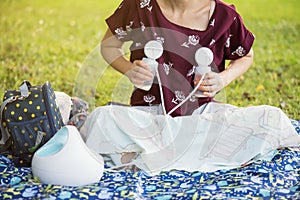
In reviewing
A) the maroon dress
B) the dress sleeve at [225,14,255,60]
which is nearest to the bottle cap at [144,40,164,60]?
the maroon dress

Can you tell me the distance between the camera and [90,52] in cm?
425

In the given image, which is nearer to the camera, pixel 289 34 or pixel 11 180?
pixel 11 180

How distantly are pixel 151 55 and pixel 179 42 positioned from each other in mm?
173

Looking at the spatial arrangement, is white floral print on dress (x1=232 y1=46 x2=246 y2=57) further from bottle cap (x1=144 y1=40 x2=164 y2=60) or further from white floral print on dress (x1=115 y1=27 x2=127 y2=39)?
white floral print on dress (x1=115 y1=27 x2=127 y2=39)

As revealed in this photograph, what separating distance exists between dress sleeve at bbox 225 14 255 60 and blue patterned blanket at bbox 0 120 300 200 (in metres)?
0.49

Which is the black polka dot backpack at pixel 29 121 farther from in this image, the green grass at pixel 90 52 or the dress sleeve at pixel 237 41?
the dress sleeve at pixel 237 41

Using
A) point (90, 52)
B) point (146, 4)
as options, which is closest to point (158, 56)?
point (146, 4)

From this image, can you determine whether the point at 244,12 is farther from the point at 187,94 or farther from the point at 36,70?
the point at 187,94

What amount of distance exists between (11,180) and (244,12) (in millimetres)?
3822

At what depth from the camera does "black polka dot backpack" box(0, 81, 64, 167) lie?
7.29 ft

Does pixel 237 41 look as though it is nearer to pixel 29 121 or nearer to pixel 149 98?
pixel 149 98

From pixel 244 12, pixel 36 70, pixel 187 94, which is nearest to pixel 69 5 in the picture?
pixel 244 12

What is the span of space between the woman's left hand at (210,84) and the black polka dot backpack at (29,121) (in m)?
0.57

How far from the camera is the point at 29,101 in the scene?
7.34 feet
